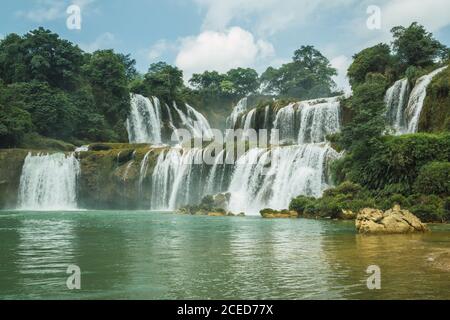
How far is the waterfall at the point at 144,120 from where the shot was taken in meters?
56.5

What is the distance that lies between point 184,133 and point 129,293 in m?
52.1

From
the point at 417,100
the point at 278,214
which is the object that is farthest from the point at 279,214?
the point at 417,100

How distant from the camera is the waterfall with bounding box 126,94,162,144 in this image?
56.5 meters

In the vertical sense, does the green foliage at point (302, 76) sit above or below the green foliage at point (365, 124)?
above

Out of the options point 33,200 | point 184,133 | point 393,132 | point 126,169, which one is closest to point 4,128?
point 33,200

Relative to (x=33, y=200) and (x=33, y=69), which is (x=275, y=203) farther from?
(x=33, y=69)

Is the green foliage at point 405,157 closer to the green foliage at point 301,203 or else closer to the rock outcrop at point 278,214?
the green foliage at point 301,203

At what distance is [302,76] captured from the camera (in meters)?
76.2

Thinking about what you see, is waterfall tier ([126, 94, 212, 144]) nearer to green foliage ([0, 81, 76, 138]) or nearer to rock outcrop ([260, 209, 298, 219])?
green foliage ([0, 81, 76, 138])

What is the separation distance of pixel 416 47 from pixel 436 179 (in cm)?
1882

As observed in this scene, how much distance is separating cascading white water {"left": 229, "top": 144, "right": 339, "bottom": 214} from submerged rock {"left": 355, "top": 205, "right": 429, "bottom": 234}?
13.4m

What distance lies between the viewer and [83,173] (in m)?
41.3

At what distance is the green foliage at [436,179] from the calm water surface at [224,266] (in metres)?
6.88

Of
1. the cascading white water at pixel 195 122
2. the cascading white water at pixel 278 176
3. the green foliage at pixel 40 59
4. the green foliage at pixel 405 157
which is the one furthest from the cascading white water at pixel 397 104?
the green foliage at pixel 40 59
